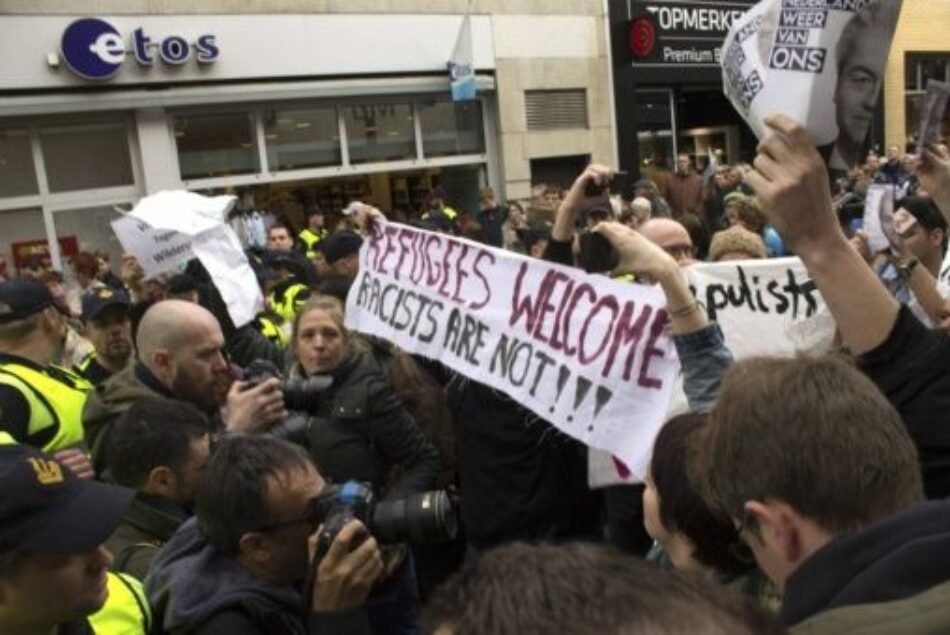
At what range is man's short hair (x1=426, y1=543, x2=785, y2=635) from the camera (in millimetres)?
770

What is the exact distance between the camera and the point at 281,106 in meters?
13.8

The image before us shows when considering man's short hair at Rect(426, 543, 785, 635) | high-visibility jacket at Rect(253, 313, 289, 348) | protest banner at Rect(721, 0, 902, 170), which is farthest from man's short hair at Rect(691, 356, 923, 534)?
high-visibility jacket at Rect(253, 313, 289, 348)

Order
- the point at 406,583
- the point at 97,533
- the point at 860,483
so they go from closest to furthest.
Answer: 1. the point at 860,483
2. the point at 97,533
3. the point at 406,583

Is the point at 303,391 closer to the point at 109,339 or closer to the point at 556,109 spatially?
the point at 109,339

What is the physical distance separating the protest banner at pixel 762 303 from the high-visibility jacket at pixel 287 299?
9.97ft

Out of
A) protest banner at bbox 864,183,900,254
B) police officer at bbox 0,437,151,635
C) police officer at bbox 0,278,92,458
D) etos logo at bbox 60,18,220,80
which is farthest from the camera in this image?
etos logo at bbox 60,18,220,80

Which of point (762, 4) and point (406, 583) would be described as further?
point (406, 583)

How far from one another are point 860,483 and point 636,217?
262 inches

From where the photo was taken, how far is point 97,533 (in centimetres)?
172

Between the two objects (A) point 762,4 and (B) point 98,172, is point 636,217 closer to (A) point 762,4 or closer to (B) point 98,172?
(A) point 762,4

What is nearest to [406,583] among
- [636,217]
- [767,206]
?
[767,206]

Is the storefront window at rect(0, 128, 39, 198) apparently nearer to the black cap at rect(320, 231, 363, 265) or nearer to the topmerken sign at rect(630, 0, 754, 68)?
the black cap at rect(320, 231, 363, 265)

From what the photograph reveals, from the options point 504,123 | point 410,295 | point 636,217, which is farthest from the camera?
point 504,123

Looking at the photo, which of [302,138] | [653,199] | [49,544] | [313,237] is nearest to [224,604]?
[49,544]
